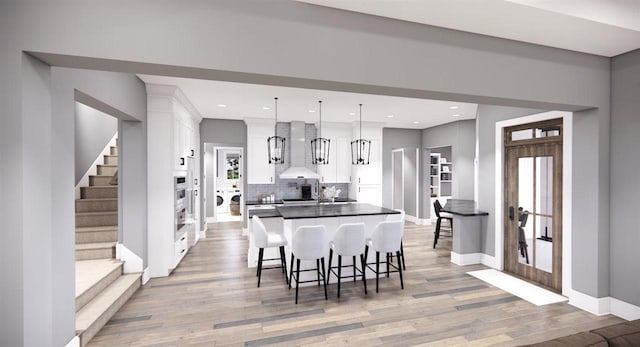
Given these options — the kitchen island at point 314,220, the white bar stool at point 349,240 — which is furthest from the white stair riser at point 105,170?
the white bar stool at point 349,240

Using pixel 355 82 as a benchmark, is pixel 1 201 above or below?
below

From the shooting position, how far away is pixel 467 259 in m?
4.82

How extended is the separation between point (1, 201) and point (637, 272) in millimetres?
5274

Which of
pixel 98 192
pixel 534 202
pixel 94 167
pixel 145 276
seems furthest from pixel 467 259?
pixel 94 167

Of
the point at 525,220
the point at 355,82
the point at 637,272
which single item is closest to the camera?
the point at 355,82

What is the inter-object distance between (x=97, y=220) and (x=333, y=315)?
3.71 meters

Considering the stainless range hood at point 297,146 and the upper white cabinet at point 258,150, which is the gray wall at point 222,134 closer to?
the upper white cabinet at point 258,150

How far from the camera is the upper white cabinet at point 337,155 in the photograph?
7.31m

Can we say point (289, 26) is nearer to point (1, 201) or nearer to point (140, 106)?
point (1, 201)

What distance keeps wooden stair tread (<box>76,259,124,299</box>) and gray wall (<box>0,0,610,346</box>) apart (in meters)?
0.81

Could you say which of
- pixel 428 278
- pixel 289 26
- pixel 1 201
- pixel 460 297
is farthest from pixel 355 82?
pixel 428 278

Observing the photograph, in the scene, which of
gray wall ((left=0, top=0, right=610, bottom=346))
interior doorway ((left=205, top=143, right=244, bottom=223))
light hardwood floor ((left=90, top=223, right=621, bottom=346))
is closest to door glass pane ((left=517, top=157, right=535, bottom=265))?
light hardwood floor ((left=90, top=223, right=621, bottom=346))

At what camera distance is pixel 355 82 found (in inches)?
89.6

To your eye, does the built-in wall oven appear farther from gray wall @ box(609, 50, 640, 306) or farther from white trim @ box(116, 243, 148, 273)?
gray wall @ box(609, 50, 640, 306)
